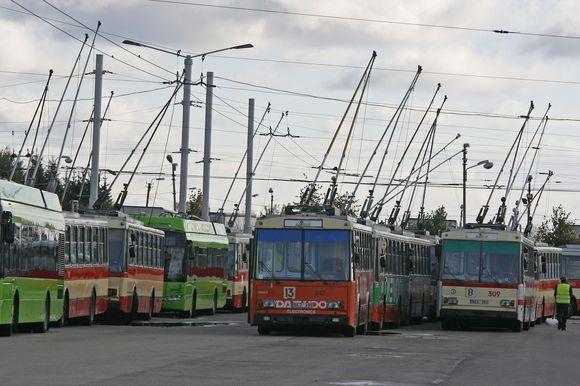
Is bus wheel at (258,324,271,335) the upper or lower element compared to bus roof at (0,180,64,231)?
lower

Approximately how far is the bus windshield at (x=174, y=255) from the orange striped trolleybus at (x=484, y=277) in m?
9.30

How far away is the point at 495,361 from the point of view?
1020 inches

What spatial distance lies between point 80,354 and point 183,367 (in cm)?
320

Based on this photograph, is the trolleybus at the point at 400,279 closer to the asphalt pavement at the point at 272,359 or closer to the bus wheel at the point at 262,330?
the asphalt pavement at the point at 272,359

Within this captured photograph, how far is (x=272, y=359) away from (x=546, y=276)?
30.2 meters

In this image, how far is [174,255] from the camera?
4800 centimetres

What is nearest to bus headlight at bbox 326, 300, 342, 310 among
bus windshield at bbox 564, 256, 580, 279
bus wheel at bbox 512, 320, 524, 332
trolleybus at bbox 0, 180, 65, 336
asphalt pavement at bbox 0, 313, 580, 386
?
→ asphalt pavement at bbox 0, 313, 580, 386

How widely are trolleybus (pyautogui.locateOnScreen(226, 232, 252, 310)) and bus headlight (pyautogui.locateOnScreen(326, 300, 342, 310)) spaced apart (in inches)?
855

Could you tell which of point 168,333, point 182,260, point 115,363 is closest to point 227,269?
point 182,260

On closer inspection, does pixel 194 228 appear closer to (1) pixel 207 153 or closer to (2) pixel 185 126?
(2) pixel 185 126

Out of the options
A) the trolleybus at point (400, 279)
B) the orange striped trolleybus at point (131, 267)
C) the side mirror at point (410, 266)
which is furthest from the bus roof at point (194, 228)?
the side mirror at point (410, 266)

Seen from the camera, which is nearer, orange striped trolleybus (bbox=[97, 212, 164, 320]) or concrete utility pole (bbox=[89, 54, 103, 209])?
orange striped trolleybus (bbox=[97, 212, 164, 320])

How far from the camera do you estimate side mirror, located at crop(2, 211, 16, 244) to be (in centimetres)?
2875

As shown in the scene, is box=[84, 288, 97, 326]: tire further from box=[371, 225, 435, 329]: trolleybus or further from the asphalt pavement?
box=[371, 225, 435, 329]: trolleybus
